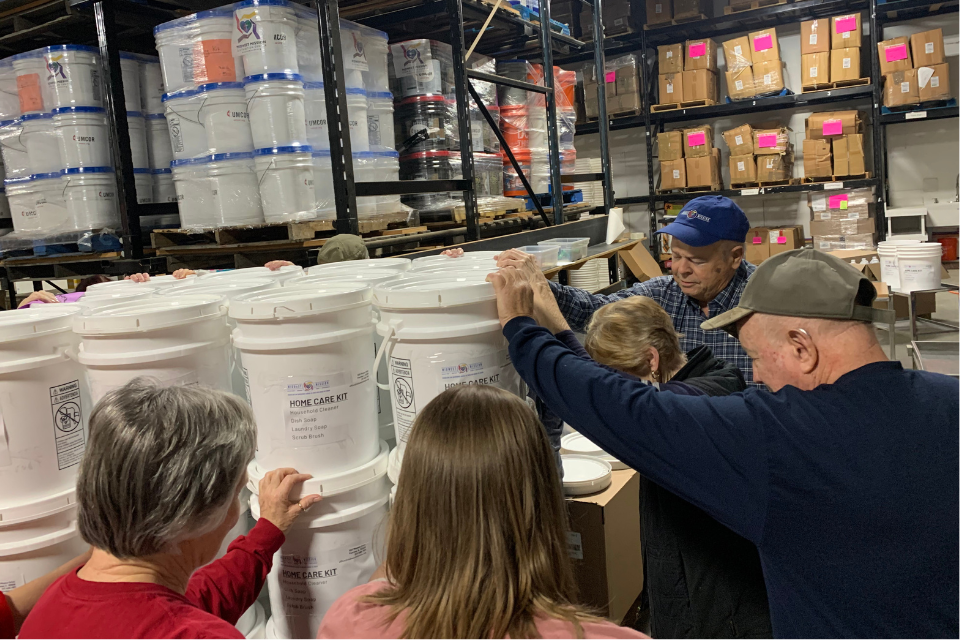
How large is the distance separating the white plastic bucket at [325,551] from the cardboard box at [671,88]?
9.77m

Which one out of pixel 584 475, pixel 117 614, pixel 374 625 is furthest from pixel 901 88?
pixel 117 614

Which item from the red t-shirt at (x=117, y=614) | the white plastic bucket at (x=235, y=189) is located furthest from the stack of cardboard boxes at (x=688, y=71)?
the red t-shirt at (x=117, y=614)

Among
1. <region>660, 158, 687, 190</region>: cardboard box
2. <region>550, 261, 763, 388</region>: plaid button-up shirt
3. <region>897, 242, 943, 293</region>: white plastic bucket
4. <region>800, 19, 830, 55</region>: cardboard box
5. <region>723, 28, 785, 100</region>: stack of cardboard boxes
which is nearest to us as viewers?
<region>550, 261, 763, 388</region>: plaid button-up shirt

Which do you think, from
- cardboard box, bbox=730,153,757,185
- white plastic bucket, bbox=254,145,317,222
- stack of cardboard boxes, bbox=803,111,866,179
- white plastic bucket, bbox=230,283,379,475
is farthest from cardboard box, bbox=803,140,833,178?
white plastic bucket, bbox=230,283,379,475

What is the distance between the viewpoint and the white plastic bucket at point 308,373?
167cm

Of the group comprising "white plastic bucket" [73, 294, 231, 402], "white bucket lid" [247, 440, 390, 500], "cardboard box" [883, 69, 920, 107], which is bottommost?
"white bucket lid" [247, 440, 390, 500]

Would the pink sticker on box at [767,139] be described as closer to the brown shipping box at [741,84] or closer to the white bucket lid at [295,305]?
the brown shipping box at [741,84]

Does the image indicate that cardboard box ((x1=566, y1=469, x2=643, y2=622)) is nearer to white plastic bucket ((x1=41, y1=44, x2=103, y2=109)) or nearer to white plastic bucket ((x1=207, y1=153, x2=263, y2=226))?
white plastic bucket ((x1=207, y1=153, x2=263, y2=226))

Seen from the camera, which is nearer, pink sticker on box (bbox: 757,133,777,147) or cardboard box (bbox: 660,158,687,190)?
pink sticker on box (bbox: 757,133,777,147)

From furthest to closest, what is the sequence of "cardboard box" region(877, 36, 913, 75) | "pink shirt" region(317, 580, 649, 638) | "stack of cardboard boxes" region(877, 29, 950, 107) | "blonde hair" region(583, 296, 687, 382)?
"cardboard box" region(877, 36, 913, 75)
"stack of cardboard boxes" region(877, 29, 950, 107)
"blonde hair" region(583, 296, 687, 382)
"pink shirt" region(317, 580, 649, 638)

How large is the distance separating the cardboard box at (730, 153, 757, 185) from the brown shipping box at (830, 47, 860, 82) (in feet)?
4.64

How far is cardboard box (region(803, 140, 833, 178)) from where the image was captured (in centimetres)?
922

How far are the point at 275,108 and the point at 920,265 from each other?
594 centimetres

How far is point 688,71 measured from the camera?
10.1m
